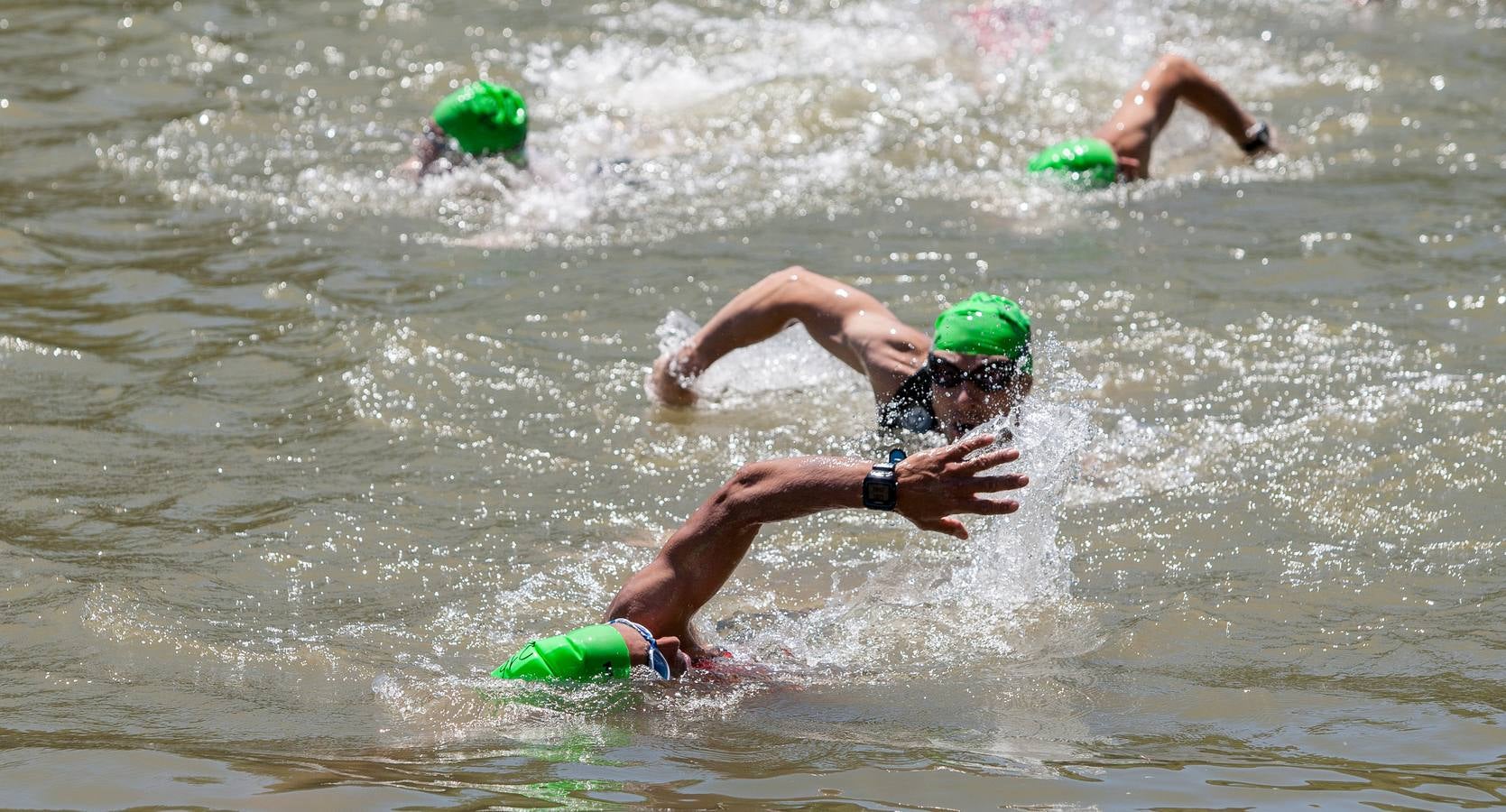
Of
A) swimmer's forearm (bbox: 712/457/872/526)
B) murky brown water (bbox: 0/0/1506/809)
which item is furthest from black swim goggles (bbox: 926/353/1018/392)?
swimmer's forearm (bbox: 712/457/872/526)

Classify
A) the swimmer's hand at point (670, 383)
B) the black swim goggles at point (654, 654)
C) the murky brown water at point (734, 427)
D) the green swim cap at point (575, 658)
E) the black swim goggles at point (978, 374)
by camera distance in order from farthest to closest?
the swimmer's hand at point (670, 383) → the black swim goggles at point (978, 374) → the black swim goggles at point (654, 654) → the green swim cap at point (575, 658) → the murky brown water at point (734, 427)

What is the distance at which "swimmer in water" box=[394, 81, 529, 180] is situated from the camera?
10297mm

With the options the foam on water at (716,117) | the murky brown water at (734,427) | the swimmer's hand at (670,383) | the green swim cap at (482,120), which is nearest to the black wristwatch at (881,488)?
the murky brown water at (734,427)

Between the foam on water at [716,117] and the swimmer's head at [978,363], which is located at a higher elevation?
the foam on water at [716,117]

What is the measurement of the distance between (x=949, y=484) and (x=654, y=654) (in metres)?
1.06

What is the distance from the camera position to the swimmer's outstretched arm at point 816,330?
21.7 ft

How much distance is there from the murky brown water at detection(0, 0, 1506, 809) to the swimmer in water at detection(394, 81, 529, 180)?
0.19 metres

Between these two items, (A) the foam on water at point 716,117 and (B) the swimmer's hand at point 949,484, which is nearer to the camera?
(B) the swimmer's hand at point 949,484

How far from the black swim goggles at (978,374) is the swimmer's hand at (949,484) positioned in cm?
168

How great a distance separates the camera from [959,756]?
4.46 m

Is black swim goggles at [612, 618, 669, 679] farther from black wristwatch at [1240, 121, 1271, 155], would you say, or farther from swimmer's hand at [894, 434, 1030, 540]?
black wristwatch at [1240, 121, 1271, 155]

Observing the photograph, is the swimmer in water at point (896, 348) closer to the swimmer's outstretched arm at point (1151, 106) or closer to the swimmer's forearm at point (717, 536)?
the swimmer's forearm at point (717, 536)

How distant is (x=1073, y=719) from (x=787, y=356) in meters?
3.46

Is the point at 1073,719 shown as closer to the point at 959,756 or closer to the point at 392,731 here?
the point at 959,756
